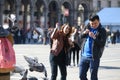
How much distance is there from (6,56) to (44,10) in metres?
65.9

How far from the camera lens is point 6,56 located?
8.24m

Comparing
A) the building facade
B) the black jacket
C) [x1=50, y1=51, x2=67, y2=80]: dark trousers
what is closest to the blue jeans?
the black jacket

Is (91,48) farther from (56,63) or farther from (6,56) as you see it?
(6,56)

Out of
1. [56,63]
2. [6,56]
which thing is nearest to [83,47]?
[56,63]

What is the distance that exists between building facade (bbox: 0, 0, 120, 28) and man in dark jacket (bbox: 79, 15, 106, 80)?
55.2 meters

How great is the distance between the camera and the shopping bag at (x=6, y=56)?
8180mm

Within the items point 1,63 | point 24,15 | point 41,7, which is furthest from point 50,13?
point 1,63

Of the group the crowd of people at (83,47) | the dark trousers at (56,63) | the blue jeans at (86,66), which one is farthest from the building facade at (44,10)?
the blue jeans at (86,66)

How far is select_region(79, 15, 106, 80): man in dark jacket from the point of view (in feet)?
34.1

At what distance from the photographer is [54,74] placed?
1194 centimetres

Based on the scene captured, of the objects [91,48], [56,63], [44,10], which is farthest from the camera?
[44,10]

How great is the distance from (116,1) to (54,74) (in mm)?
91141

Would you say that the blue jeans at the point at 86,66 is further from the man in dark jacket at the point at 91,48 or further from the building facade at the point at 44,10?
the building facade at the point at 44,10

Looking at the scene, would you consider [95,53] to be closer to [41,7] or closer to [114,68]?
[114,68]
